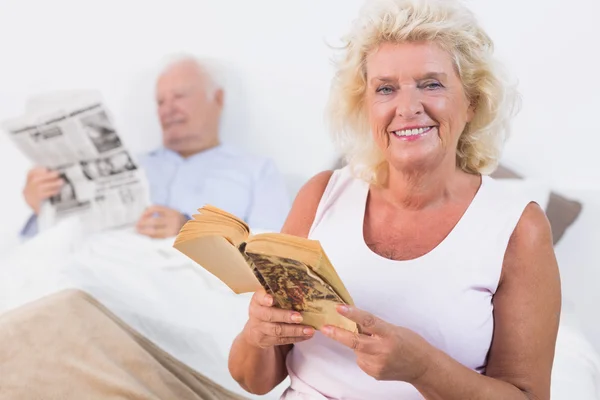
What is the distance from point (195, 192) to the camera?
2.35 m

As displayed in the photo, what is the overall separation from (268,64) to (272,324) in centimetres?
156

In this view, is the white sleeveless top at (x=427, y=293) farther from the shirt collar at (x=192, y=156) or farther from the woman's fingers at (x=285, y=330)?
the shirt collar at (x=192, y=156)

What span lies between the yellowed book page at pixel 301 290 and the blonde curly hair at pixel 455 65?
310 mm

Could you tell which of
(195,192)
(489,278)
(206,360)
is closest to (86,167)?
(195,192)

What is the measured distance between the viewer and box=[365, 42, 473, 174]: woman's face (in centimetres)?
99

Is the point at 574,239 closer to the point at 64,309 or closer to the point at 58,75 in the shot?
the point at 64,309

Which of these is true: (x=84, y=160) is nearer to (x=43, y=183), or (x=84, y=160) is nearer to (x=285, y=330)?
(x=43, y=183)

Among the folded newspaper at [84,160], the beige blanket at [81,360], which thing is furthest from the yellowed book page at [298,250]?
the folded newspaper at [84,160]

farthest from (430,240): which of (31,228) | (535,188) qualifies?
(31,228)

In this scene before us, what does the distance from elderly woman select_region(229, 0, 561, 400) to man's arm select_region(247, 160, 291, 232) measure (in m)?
1.08

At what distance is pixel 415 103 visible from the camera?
98 centimetres

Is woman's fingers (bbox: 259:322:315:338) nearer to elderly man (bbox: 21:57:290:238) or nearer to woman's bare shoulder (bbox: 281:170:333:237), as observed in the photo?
woman's bare shoulder (bbox: 281:170:333:237)

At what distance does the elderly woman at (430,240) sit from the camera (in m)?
0.96

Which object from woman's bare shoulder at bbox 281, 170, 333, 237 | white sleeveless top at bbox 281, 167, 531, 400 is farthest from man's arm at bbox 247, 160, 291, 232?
white sleeveless top at bbox 281, 167, 531, 400
